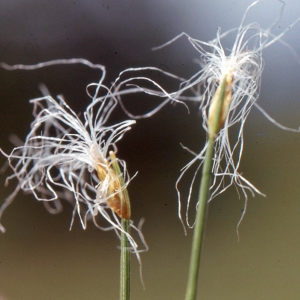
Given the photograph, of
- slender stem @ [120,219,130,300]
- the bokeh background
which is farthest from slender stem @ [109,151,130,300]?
the bokeh background

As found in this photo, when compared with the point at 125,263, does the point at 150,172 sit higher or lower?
higher

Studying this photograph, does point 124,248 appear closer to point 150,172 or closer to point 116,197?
point 116,197

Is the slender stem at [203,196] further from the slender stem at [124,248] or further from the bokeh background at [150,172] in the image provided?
the bokeh background at [150,172]

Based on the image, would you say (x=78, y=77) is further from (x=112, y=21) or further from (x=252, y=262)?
(x=252, y=262)

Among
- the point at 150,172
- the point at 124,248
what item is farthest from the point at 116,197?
the point at 150,172

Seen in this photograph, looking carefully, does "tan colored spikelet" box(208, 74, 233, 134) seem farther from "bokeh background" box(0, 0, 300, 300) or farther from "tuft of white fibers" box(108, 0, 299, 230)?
"bokeh background" box(0, 0, 300, 300)

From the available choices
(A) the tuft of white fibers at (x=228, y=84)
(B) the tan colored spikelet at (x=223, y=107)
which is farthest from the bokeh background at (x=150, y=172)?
(B) the tan colored spikelet at (x=223, y=107)

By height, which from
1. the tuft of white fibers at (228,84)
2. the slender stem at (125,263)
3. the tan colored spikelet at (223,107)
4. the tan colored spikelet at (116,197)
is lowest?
the slender stem at (125,263)

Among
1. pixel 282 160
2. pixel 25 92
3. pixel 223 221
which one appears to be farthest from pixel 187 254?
pixel 25 92
